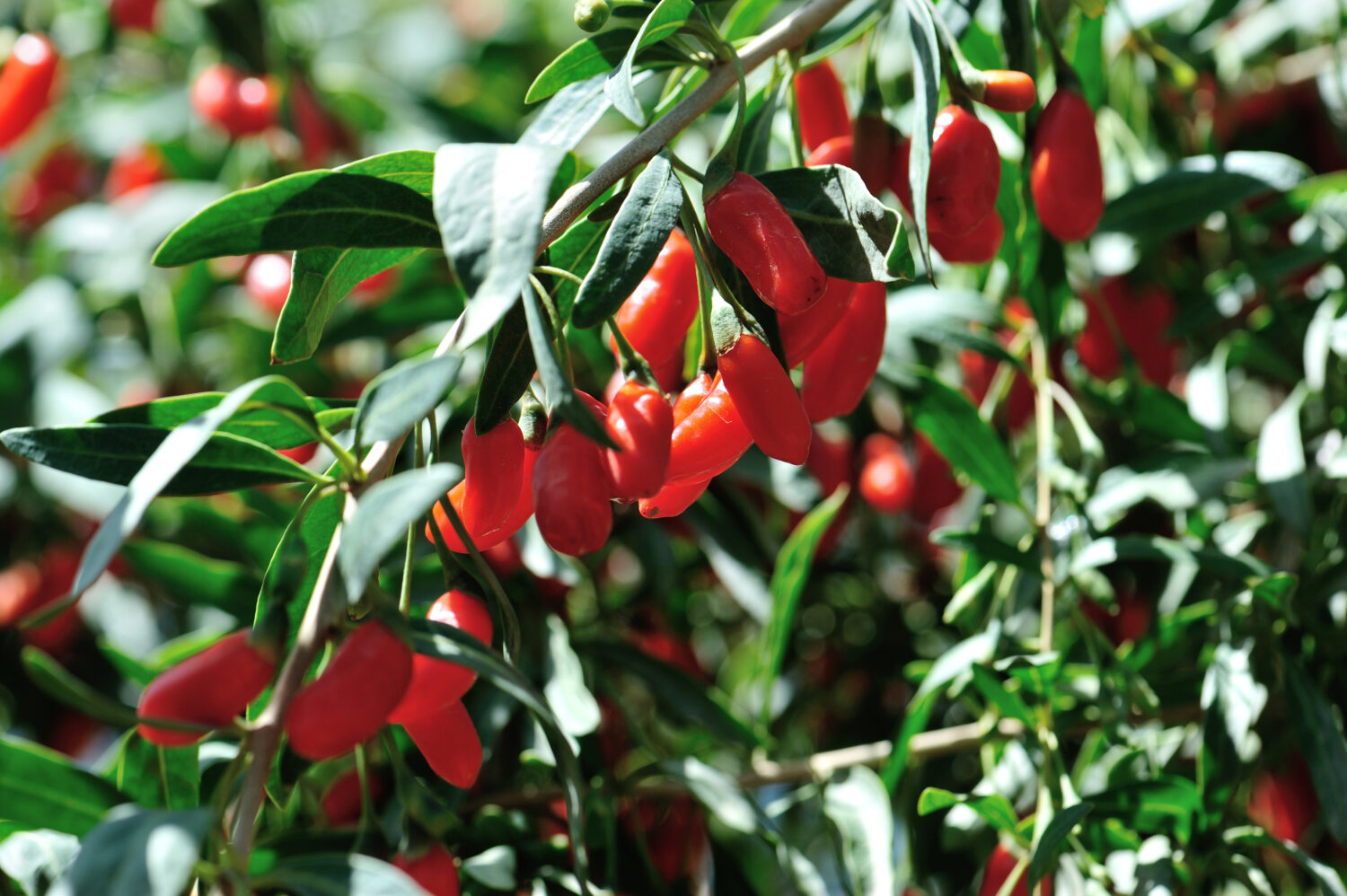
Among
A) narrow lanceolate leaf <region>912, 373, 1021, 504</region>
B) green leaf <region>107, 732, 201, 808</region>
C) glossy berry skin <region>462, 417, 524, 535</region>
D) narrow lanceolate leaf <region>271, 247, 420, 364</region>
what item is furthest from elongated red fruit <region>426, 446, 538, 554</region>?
narrow lanceolate leaf <region>912, 373, 1021, 504</region>

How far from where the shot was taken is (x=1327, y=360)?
0.97 m

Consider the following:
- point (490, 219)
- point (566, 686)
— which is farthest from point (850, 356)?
point (566, 686)

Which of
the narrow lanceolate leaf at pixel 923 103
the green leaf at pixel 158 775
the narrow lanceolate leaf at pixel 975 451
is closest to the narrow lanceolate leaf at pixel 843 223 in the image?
the narrow lanceolate leaf at pixel 923 103

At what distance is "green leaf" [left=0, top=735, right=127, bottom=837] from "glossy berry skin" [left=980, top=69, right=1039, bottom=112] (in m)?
0.66

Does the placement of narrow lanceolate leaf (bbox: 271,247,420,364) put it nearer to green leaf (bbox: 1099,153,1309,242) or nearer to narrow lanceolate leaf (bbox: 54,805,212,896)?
narrow lanceolate leaf (bbox: 54,805,212,896)

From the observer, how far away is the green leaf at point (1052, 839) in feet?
2.27

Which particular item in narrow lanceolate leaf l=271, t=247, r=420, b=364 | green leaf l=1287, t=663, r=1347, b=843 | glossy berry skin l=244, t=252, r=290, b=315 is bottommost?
green leaf l=1287, t=663, r=1347, b=843

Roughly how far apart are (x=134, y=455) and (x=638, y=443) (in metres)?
0.24

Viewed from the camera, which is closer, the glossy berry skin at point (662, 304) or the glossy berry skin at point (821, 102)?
the glossy berry skin at point (662, 304)

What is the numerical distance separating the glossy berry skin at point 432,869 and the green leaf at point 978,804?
300 millimetres

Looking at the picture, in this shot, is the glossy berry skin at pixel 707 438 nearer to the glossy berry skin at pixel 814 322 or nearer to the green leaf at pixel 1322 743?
the glossy berry skin at pixel 814 322

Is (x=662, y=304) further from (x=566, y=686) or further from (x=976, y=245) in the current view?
(x=566, y=686)

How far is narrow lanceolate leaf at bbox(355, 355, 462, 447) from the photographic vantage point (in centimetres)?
48

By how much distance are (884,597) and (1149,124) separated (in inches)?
22.6
